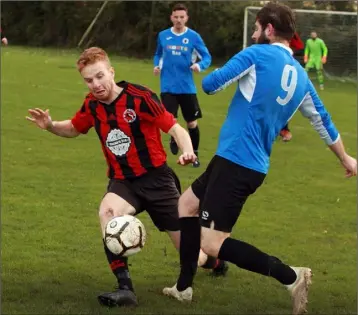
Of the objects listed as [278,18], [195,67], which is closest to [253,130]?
[278,18]

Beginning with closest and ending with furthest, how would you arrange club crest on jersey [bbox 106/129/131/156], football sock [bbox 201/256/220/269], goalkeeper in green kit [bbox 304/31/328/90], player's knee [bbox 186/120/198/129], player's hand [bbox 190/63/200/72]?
club crest on jersey [bbox 106/129/131/156] → football sock [bbox 201/256/220/269] → player's hand [bbox 190/63/200/72] → player's knee [bbox 186/120/198/129] → goalkeeper in green kit [bbox 304/31/328/90]

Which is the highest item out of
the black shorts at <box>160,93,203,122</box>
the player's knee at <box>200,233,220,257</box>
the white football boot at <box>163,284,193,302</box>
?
the player's knee at <box>200,233,220,257</box>

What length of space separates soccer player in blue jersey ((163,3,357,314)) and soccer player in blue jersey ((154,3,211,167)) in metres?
6.23

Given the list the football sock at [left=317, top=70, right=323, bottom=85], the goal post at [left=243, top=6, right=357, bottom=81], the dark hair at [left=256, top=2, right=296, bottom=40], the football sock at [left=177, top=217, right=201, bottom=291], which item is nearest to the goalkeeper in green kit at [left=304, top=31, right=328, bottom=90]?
the football sock at [left=317, top=70, right=323, bottom=85]

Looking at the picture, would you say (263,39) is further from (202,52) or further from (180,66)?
(202,52)

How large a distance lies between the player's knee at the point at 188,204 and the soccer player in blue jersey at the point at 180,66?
6.04 m

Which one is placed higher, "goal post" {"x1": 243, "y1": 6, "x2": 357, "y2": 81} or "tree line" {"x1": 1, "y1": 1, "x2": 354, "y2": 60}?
"goal post" {"x1": 243, "y1": 6, "x2": 357, "y2": 81}

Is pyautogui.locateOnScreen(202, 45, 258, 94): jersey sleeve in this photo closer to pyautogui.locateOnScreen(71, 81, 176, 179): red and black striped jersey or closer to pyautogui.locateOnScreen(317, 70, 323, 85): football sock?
pyautogui.locateOnScreen(71, 81, 176, 179): red and black striped jersey

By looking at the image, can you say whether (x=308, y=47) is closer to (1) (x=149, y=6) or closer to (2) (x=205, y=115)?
(2) (x=205, y=115)

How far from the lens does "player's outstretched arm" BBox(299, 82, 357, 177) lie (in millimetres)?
4953

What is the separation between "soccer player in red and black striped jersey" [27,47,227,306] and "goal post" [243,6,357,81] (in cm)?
2233

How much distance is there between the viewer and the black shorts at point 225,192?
471cm

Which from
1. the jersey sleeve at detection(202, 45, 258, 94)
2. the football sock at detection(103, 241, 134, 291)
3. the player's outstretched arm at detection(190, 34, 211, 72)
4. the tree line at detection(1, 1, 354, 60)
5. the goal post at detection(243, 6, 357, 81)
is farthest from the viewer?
the tree line at detection(1, 1, 354, 60)

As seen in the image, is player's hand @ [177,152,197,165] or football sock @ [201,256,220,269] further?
football sock @ [201,256,220,269]
